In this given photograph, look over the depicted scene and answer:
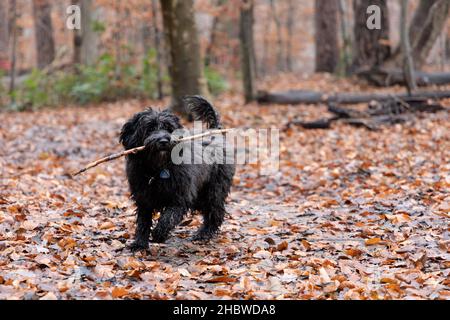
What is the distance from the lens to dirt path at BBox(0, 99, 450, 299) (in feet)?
17.2

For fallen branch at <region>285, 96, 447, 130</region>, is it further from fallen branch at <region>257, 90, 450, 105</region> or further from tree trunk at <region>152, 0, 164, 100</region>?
tree trunk at <region>152, 0, 164, 100</region>

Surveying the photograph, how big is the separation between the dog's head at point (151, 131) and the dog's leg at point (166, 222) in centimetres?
71

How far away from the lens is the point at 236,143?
12.8m

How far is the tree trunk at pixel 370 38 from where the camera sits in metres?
18.2

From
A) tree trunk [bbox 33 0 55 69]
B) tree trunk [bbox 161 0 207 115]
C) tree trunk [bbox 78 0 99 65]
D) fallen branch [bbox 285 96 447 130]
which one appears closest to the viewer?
fallen branch [bbox 285 96 447 130]

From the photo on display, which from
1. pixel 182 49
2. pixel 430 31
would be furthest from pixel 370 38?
pixel 182 49

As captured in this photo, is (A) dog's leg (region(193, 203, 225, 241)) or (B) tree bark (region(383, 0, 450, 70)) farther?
(B) tree bark (region(383, 0, 450, 70))

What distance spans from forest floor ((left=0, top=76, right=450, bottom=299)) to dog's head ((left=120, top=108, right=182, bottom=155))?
1163 mm

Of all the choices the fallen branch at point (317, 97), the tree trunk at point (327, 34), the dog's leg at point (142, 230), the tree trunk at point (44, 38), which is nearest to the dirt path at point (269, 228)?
the dog's leg at point (142, 230)

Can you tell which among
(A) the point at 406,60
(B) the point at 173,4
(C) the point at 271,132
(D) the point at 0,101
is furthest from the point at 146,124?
(D) the point at 0,101

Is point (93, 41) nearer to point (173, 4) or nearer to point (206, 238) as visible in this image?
point (173, 4)

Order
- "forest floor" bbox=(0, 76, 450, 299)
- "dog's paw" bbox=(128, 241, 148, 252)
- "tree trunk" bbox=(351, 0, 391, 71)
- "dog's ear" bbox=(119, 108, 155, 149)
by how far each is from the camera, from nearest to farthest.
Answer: "forest floor" bbox=(0, 76, 450, 299)
"dog's ear" bbox=(119, 108, 155, 149)
"dog's paw" bbox=(128, 241, 148, 252)
"tree trunk" bbox=(351, 0, 391, 71)

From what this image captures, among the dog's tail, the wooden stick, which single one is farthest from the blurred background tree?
the wooden stick

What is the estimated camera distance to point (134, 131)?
6.21 meters
